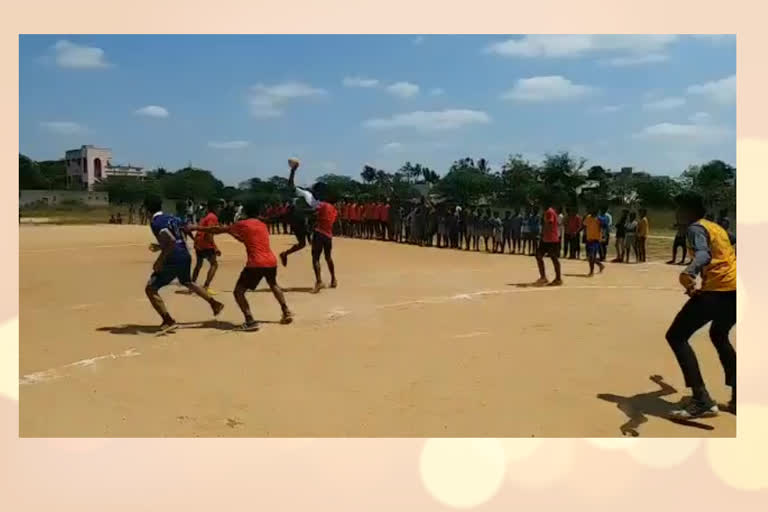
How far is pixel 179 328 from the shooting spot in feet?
26.4

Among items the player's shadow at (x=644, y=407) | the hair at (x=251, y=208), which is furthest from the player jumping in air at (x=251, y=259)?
the player's shadow at (x=644, y=407)

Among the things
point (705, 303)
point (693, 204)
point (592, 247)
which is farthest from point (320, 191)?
point (705, 303)

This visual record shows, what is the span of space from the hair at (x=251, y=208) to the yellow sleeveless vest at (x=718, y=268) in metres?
4.64

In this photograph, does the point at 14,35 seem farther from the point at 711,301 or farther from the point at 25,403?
the point at 711,301

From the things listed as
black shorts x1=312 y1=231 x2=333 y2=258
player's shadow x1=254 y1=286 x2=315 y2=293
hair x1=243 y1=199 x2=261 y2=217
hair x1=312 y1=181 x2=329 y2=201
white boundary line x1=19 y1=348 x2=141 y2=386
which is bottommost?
white boundary line x1=19 y1=348 x2=141 y2=386

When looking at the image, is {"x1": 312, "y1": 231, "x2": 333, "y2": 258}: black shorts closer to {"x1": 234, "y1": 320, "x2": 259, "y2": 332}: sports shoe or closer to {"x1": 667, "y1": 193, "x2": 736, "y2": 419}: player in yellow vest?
{"x1": 234, "y1": 320, "x2": 259, "y2": 332}: sports shoe

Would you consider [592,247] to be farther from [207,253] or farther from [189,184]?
[189,184]

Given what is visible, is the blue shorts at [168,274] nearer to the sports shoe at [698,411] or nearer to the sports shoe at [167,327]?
the sports shoe at [167,327]

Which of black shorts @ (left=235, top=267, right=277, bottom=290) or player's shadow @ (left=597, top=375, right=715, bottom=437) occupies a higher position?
black shorts @ (left=235, top=267, right=277, bottom=290)

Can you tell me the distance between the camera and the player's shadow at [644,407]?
530 cm

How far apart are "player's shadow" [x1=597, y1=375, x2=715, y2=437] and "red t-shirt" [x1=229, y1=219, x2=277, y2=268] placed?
3780 millimetres

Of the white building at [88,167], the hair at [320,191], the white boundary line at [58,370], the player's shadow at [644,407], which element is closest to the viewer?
the player's shadow at [644,407]

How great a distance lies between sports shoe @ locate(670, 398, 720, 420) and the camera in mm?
5352

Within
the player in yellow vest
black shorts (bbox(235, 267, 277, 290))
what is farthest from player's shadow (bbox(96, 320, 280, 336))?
the player in yellow vest
